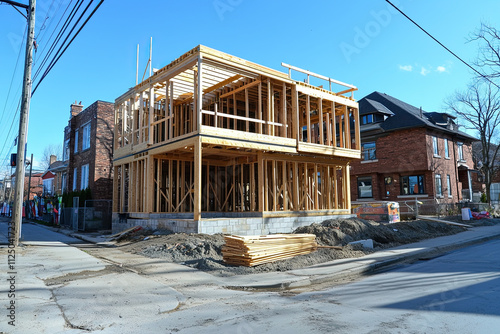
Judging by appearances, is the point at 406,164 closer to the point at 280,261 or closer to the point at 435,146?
the point at 435,146

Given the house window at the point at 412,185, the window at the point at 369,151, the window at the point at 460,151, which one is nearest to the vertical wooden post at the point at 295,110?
the house window at the point at 412,185

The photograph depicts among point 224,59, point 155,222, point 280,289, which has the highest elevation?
point 224,59

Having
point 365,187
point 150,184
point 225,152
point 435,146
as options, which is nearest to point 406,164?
point 435,146

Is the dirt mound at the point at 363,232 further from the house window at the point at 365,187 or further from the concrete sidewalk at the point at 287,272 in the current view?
the house window at the point at 365,187

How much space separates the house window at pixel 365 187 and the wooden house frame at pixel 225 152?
47.1 feet

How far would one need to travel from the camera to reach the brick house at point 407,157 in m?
30.3

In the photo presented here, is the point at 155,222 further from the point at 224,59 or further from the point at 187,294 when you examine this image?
the point at 187,294

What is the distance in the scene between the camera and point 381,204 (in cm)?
2211

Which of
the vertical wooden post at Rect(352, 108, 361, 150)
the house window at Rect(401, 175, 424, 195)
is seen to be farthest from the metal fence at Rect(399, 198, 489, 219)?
the vertical wooden post at Rect(352, 108, 361, 150)

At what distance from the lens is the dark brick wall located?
3005 cm

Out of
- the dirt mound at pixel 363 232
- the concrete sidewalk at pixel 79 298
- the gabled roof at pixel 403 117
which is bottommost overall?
the concrete sidewalk at pixel 79 298

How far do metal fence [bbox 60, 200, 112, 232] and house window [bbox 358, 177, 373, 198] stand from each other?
22.4 metres

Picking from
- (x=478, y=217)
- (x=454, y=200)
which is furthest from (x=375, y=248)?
(x=454, y=200)

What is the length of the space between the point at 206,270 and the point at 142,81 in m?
11.0
